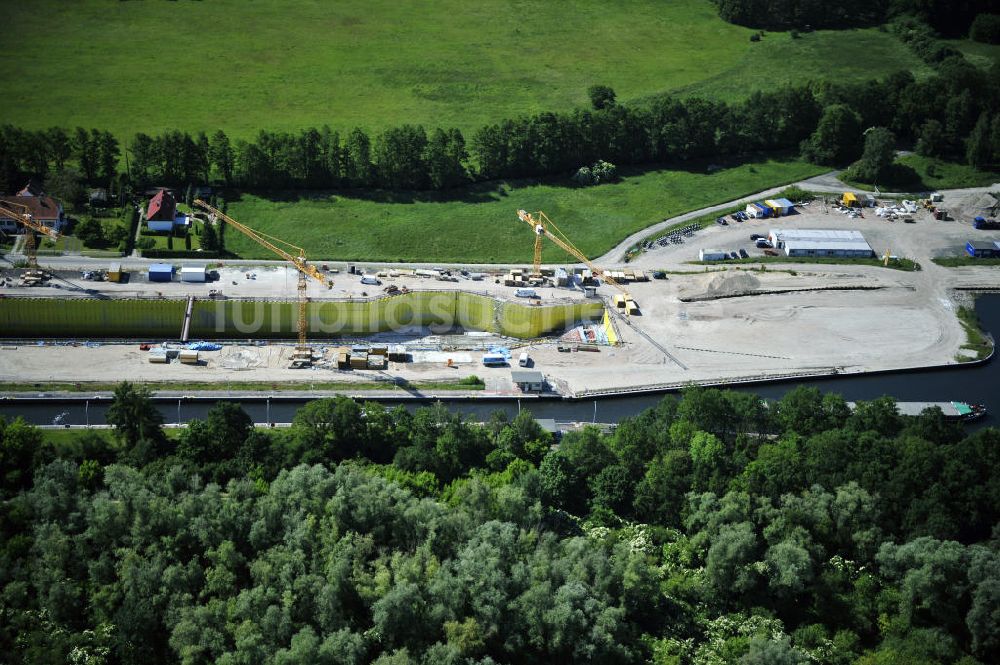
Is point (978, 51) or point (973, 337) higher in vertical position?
point (978, 51)

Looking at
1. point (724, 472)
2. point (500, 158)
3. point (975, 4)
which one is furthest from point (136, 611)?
point (975, 4)

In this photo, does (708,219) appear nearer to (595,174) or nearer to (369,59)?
(595,174)

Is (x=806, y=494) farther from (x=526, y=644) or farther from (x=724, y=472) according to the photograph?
Answer: (x=526, y=644)

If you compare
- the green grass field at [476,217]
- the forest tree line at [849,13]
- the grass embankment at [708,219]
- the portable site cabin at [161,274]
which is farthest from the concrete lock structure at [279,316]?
the forest tree line at [849,13]

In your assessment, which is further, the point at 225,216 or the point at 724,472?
the point at 225,216

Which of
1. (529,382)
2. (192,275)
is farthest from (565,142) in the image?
(192,275)
